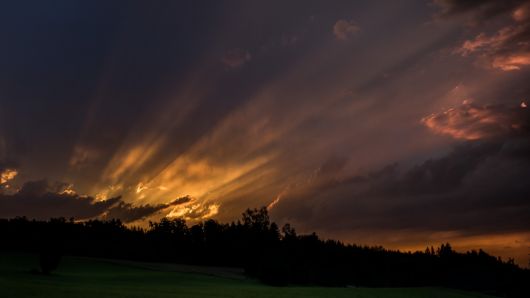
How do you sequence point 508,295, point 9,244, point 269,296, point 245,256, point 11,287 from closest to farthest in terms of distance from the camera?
point 11,287 < point 269,296 < point 9,244 < point 508,295 < point 245,256

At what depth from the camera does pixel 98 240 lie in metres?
162

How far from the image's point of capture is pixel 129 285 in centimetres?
6762

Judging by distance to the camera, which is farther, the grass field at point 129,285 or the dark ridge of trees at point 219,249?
the dark ridge of trees at point 219,249

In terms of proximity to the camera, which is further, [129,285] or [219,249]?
[219,249]

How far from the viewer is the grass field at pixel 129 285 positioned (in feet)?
167

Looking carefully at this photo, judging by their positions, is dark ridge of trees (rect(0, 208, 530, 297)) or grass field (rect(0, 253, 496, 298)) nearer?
grass field (rect(0, 253, 496, 298))

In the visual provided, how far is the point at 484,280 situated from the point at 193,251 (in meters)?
110

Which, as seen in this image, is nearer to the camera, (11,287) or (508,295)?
(11,287)

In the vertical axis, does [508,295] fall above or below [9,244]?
below

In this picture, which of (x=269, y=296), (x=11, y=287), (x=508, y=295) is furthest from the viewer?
(x=508, y=295)

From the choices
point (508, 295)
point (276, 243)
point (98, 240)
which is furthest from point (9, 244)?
point (508, 295)

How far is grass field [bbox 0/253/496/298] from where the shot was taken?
50.9m

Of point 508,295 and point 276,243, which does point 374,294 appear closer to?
point 508,295

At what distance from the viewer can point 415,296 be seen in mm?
92000
